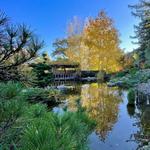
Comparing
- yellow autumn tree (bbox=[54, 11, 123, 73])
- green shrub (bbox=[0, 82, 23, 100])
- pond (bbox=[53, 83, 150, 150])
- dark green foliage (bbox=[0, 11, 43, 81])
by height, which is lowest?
pond (bbox=[53, 83, 150, 150])

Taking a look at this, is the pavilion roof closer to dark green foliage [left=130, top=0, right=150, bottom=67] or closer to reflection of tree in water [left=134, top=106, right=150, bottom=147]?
dark green foliage [left=130, top=0, right=150, bottom=67]

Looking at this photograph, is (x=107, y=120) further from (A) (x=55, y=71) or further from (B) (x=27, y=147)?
(A) (x=55, y=71)

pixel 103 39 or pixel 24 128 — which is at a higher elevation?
pixel 103 39

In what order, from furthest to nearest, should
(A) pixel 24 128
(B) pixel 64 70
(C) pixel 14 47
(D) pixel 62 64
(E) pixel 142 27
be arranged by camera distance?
(B) pixel 64 70, (D) pixel 62 64, (E) pixel 142 27, (C) pixel 14 47, (A) pixel 24 128

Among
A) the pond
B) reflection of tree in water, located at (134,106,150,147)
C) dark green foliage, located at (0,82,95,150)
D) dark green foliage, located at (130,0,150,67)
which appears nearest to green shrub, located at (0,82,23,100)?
dark green foliage, located at (0,82,95,150)

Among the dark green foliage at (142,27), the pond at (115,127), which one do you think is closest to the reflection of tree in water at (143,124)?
the pond at (115,127)

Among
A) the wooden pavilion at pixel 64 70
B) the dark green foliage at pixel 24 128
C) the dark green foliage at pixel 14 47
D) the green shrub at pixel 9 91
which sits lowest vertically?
the dark green foliage at pixel 24 128

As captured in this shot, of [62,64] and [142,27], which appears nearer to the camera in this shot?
[142,27]

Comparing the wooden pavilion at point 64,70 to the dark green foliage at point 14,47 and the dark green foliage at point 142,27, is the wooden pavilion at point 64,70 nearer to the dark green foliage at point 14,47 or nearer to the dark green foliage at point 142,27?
the dark green foliage at point 142,27

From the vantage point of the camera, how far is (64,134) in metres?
1.51

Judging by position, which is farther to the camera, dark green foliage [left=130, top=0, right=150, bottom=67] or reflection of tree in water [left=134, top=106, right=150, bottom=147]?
dark green foliage [left=130, top=0, right=150, bottom=67]

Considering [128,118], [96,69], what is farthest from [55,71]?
[128,118]

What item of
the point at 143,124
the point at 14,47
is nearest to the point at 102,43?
the point at 143,124

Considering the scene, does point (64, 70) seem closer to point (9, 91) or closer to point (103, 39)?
point (103, 39)
